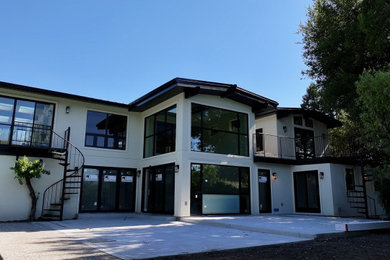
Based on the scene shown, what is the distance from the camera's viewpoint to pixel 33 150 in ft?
36.3

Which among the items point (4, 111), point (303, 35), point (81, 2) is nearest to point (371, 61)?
point (303, 35)

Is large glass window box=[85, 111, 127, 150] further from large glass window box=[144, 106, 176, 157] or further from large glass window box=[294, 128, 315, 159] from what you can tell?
large glass window box=[294, 128, 315, 159]

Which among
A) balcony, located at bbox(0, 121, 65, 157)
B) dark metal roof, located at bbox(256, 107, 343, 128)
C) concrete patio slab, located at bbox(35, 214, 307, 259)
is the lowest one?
concrete patio slab, located at bbox(35, 214, 307, 259)

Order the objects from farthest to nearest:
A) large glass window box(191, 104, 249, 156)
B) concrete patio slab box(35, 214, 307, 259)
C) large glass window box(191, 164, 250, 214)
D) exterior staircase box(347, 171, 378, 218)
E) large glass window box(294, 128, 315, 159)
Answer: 1. large glass window box(294, 128, 315, 159)
2. exterior staircase box(347, 171, 378, 218)
3. large glass window box(191, 104, 249, 156)
4. large glass window box(191, 164, 250, 214)
5. concrete patio slab box(35, 214, 307, 259)

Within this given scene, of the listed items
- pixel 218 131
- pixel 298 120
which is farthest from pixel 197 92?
pixel 298 120

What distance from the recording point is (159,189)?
12570 mm

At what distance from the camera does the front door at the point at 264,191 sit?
43.4 feet

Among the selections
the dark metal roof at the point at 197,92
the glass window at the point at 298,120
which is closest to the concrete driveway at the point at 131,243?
the dark metal roof at the point at 197,92

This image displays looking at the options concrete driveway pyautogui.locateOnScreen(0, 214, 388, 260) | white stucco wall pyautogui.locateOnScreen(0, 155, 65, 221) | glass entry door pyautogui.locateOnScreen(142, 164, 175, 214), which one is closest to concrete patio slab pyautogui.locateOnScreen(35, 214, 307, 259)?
concrete driveway pyautogui.locateOnScreen(0, 214, 388, 260)

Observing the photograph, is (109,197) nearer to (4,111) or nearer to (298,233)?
(4,111)

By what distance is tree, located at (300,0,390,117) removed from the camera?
1020cm

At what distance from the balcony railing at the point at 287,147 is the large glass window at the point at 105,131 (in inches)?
243

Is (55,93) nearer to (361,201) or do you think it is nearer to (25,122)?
(25,122)

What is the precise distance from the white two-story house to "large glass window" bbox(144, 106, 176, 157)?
0.04 meters
